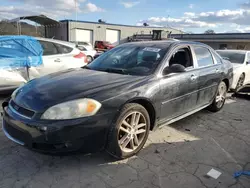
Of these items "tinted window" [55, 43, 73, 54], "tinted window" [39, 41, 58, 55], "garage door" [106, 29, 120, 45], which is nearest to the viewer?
"tinted window" [39, 41, 58, 55]

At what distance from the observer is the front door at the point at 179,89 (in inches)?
134

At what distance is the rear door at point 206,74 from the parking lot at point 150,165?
83 centimetres

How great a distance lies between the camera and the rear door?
4230 mm

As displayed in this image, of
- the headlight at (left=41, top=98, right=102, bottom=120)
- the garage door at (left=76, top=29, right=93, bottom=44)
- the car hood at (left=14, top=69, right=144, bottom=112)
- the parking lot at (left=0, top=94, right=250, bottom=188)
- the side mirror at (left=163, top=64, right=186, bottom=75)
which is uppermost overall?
the garage door at (left=76, top=29, right=93, bottom=44)

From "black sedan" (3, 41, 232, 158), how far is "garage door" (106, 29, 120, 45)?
35.7m

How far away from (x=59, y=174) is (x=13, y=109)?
3.18 feet

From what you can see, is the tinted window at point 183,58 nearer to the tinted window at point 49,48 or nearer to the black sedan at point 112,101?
the black sedan at point 112,101

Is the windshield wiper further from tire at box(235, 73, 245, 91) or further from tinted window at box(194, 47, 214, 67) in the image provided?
tire at box(235, 73, 245, 91)

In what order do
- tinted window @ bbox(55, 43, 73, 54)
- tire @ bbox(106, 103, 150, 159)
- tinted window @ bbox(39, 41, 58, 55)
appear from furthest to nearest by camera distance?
tinted window @ bbox(55, 43, 73, 54), tinted window @ bbox(39, 41, 58, 55), tire @ bbox(106, 103, 150, 159)

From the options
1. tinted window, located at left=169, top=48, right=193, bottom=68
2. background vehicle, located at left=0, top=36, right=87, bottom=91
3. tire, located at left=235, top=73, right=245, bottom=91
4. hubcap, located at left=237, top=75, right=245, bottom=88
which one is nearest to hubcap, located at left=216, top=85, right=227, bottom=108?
tinted window, located at left=169, top=48, right=193, bottom=68

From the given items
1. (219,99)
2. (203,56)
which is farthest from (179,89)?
(219,99)

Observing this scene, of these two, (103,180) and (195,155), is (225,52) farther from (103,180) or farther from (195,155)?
(103,180)

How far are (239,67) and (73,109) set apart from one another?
651 cm

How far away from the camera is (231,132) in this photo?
410 centimetres
